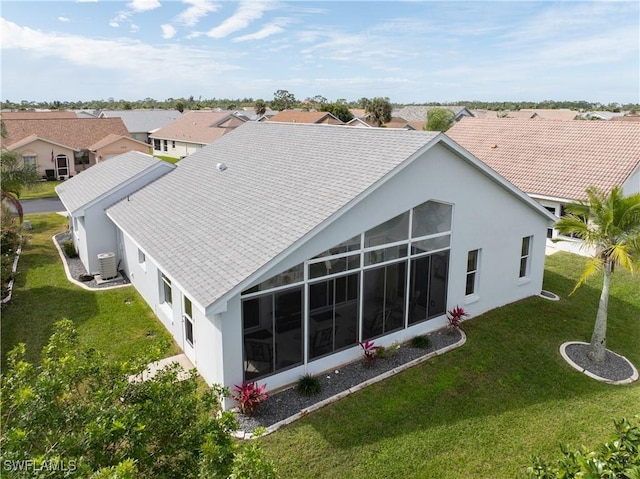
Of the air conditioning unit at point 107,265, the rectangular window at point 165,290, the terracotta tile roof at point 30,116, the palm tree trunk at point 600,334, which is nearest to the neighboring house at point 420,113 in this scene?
the terracotta tile roof at point 30,116

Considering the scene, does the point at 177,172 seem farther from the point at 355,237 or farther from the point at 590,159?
the point at 590,159

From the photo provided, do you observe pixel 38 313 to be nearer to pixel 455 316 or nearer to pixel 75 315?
pixel 75 315

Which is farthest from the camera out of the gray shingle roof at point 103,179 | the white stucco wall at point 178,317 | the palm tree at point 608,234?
the gray shingle roof at point 103,179

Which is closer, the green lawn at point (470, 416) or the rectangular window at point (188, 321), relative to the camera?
the green lawn at point (470, 416)

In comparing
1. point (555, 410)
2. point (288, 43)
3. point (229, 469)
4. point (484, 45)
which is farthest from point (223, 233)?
point (484, 45)

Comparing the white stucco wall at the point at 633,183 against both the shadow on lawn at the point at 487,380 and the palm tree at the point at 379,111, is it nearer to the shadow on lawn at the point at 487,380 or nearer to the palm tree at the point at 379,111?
the shadow on lawn at the point at 487,380

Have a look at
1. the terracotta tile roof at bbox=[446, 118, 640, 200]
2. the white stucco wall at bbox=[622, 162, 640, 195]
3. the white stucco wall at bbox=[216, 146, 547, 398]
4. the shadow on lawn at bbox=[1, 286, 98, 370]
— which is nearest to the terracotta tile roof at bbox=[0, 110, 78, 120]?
the shadow on lawn at bbox=[1, 286, 98, 370]
